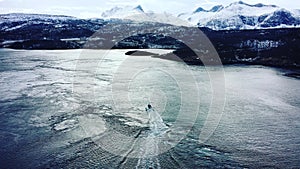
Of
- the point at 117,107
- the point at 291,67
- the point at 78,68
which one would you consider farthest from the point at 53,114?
the point at 291,67

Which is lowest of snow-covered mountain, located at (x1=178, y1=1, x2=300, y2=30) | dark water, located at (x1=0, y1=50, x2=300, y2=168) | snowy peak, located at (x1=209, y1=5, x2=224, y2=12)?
dark water, located at (x1=0, y1=50, x2=300, y2=168)

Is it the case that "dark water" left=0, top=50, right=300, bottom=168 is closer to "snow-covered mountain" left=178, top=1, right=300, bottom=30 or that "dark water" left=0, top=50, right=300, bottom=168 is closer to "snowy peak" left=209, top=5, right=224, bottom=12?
"snow-covered mountain" left=178, top=1, right=300, bottom=30

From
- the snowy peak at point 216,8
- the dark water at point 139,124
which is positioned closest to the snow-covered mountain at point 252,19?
the snowy peak at point 216,8

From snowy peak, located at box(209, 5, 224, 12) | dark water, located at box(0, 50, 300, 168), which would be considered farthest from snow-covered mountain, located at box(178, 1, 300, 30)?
dark water, located at box(0, 50, 300, 168)

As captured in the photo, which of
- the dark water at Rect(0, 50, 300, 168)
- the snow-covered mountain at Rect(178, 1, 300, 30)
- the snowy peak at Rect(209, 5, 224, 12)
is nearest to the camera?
the dark water at Rect(0, 50, 300, 168)

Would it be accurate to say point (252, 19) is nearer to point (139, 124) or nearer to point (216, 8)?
point (216, 8)

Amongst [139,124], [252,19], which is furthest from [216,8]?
[139,124]

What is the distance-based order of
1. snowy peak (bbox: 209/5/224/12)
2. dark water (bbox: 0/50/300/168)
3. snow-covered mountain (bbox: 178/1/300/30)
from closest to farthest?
1. dark water (bbox: 0/50/300/168)
2. snow-covered mountain (bbox: 178/1/300/30)
3. snowy peak (bbox: 209/5/224/12)

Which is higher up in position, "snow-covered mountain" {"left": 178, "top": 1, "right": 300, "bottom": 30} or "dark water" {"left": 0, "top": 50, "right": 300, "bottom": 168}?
"snow-covered mountain" {"left": 178, "top": 1, "right": 300, "bottom": 30}

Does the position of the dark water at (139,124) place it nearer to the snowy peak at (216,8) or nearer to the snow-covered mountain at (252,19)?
the snow-covered mountain at (252,19)
